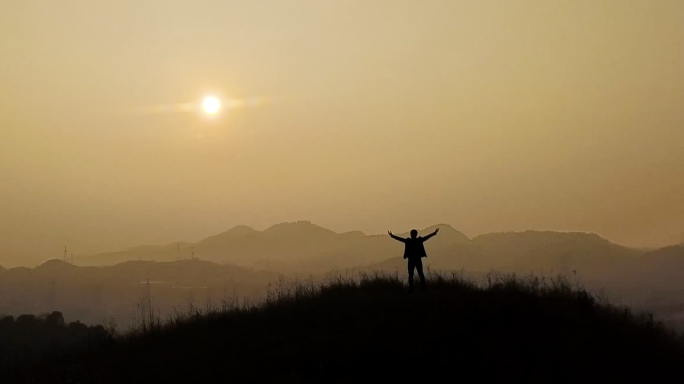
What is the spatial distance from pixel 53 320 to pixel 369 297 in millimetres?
77684

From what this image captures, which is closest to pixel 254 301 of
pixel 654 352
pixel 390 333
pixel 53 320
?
pixel 390 333

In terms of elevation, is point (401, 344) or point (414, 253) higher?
point (414, 253)

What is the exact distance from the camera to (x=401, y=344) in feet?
43.2

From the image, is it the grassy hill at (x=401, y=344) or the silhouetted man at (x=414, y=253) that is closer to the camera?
the grassy hill at (x=401, y=344)

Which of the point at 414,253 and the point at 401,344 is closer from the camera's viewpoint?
the point at 401,344

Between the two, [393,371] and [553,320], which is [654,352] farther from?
[393,371]

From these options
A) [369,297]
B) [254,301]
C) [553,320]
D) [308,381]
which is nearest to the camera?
[308,381]

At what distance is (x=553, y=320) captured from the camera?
1545 centimetres

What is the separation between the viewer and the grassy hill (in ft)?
40.6

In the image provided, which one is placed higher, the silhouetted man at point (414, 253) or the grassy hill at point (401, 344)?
the silhouetted man at point (414, 253)

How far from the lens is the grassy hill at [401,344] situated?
12.4 meters

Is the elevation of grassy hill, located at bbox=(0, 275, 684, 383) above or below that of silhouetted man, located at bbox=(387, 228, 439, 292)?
below

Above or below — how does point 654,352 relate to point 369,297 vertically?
below

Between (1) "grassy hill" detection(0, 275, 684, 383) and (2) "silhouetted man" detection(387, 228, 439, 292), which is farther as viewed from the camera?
(2) "silhouetted man" detection(387, 228, 439, 292)
